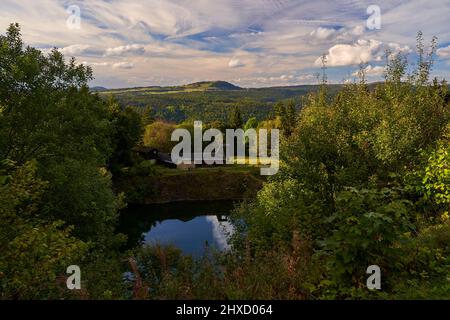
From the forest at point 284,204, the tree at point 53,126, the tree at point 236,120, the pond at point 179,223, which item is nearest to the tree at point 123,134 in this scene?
the pond at point 179,223

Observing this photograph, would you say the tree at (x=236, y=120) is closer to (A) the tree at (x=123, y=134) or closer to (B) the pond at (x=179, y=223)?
(B) the pond at (x=179, y=223)

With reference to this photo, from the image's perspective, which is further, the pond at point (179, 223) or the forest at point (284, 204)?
Result: the pond at point (179, 223)

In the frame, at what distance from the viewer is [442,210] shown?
1305 cm

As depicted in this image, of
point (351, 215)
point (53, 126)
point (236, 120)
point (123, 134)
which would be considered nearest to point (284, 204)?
point (351, 215)

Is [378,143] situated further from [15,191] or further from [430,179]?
[15,191]

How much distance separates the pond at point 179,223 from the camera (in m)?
41.5

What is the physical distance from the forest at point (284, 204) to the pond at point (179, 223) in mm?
18151

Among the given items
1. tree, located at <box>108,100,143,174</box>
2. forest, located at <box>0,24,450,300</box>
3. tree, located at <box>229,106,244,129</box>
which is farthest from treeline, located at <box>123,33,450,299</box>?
tree, located at <box>229,106,244,129</box>

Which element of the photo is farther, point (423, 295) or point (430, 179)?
point (430, 179)

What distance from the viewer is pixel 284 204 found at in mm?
16828

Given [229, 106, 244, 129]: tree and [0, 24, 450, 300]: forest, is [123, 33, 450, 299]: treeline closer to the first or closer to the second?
[0, 24, 450, 300]: forest

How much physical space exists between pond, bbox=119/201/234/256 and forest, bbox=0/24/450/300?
59.6 ft

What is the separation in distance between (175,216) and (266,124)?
1931 inches
